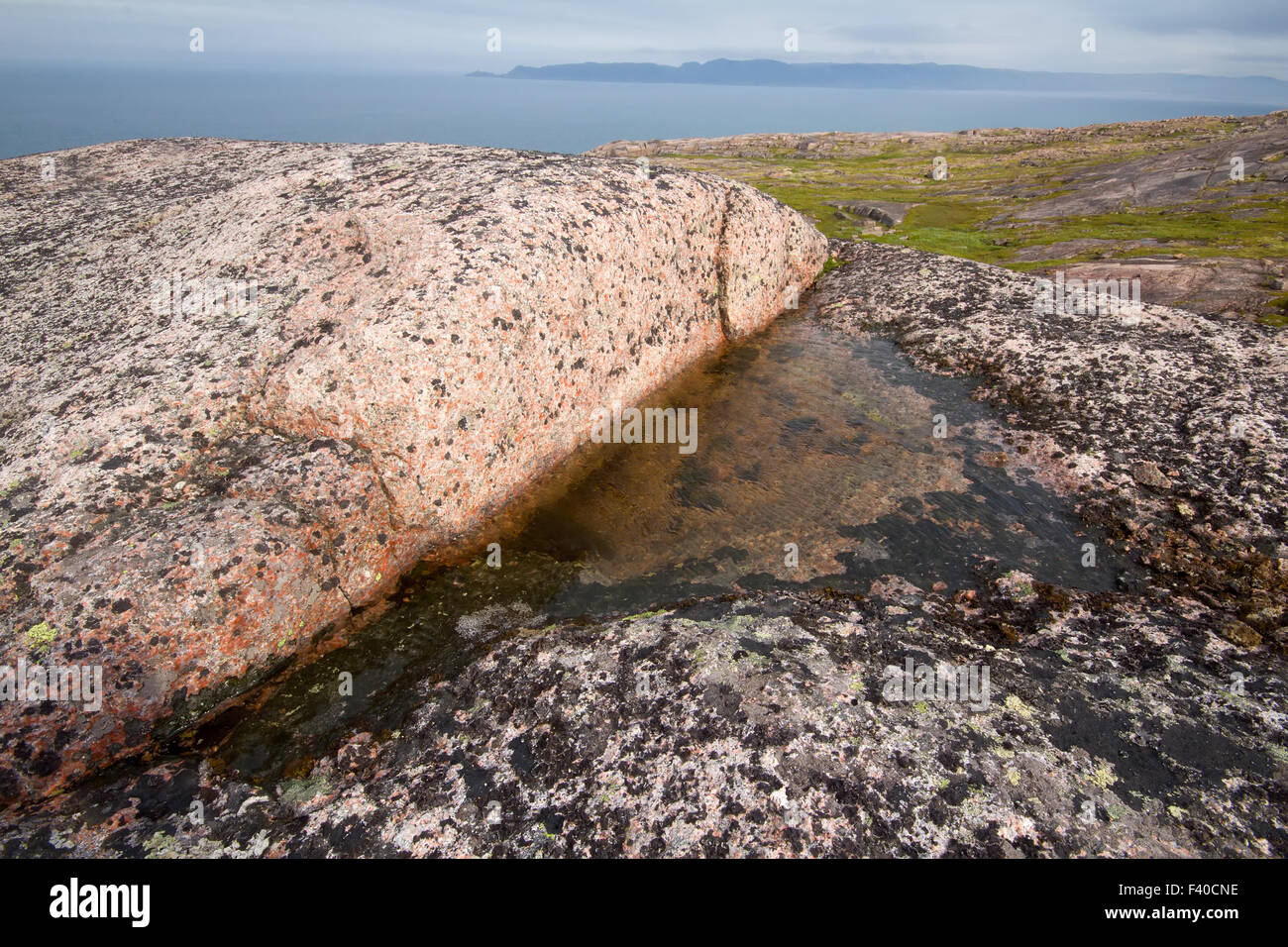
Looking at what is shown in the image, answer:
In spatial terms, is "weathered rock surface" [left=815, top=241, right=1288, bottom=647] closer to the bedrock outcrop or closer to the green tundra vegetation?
the bedrock outcrop

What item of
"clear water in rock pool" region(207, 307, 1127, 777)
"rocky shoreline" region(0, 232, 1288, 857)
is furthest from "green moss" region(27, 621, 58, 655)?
"clear water in rock pool" region(207, 307, 1127, 777)

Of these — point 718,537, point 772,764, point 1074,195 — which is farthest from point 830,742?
point 1074,195

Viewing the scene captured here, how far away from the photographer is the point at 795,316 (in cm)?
1733

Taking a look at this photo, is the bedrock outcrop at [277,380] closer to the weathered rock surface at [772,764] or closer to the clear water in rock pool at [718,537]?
the clear water in rock pool at [718,537]

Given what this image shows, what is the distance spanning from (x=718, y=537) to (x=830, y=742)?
3.98 m

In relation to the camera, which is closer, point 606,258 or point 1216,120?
point 606,258

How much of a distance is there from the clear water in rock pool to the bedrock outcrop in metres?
0.82

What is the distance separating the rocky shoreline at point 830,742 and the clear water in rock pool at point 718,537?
38cm

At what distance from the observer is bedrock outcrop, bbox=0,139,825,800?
6.62m

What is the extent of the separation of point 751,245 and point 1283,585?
490 inches

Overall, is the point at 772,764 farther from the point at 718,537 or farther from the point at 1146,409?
the point at 1146,409

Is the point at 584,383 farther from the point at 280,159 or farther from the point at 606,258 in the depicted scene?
the point at 280,159

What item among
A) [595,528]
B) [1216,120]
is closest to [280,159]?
[595,528]

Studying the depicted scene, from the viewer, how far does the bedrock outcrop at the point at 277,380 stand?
662cm
